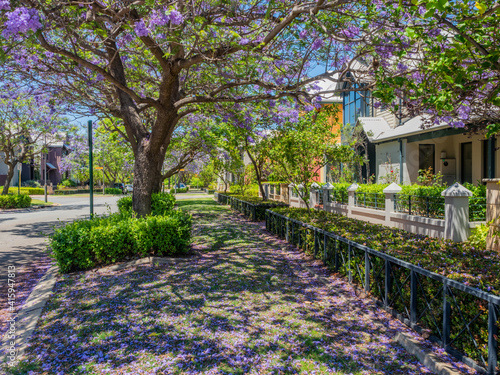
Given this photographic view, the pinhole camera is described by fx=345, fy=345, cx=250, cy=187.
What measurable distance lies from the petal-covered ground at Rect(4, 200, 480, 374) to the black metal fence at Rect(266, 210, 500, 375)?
231 mm

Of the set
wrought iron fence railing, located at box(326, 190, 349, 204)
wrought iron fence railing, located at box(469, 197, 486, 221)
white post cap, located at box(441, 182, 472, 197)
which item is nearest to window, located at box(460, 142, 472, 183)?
wrought iron fence railing, located at box(326, 190, 349, 204)

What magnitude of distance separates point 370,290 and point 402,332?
1.30 metres

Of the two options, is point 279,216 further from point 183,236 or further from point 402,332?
point 402,332

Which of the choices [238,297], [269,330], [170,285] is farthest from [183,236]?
[269,330]

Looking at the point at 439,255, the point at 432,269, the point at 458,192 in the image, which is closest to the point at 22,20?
the point at 432,269

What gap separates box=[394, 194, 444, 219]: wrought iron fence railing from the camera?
9773mm

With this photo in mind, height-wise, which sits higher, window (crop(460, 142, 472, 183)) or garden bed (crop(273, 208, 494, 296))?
window (crop(460, 142, 472, 183))

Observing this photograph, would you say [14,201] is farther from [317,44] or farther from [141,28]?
[317,44]

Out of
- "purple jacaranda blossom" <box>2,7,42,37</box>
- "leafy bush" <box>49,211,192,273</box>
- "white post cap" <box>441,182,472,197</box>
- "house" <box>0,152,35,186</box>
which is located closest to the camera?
"purple jacaranda blossom" <box>2,7,42,37</box>

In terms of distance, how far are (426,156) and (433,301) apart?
15.8 meters

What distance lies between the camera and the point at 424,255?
16.2 ft

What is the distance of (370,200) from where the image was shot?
13.2 m

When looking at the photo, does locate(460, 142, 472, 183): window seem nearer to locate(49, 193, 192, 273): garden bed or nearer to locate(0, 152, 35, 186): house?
locate(49, 193, 192, 273): garden bed

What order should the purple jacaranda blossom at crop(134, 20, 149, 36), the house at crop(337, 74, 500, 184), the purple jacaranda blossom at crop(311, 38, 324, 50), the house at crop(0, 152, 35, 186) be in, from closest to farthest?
the purple jacaranda blossom at crop(134, 20, 149, 36)
the purple jacaranda blossom at crop(311, 38, 324, 50)
the house at crop(337, 74, 500, 184)
the house at crop(0, 152, 35, 186)
